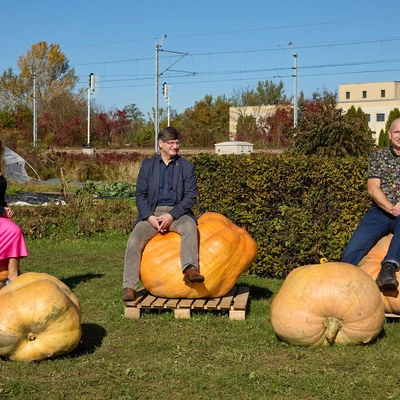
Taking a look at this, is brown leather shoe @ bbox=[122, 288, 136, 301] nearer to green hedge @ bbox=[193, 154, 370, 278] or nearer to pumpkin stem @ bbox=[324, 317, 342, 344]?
pumpkin stem @ bbox=[324, 317, 342, 344]

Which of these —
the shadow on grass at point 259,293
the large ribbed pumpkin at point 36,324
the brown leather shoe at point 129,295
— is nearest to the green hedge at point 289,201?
the shadow on grass at point 259,293

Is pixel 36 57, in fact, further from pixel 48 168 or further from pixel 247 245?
pixel 247 245

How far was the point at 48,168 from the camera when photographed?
81.9 feet

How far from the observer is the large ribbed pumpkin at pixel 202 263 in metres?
6.20

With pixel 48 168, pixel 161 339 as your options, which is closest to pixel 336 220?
pixel 161 339

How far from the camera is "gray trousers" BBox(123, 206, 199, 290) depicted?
607 centimetres

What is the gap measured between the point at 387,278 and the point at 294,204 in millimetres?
2522

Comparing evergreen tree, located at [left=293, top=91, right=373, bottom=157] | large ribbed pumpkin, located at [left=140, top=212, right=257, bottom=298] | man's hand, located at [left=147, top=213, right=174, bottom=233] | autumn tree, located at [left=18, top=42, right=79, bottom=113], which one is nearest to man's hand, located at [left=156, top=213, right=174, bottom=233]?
man's hand, located at [left=147, top=213, right=174, bottom=233]

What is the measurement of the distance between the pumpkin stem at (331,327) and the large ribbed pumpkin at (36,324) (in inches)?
75.3

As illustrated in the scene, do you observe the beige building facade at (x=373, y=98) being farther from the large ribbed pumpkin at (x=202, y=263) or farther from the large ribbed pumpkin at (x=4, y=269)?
the large ribbed pumpkin at (x=4, y=269)

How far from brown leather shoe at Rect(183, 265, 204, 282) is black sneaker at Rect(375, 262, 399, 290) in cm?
154

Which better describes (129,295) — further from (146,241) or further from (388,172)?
(388,172)

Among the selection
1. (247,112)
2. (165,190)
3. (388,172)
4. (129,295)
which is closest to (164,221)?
(165,190)

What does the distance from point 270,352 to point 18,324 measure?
192 centimetres
